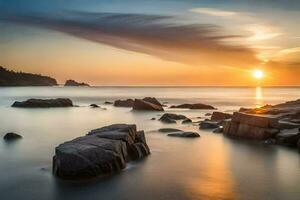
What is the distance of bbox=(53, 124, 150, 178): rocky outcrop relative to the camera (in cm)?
1645

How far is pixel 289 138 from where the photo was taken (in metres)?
25.3

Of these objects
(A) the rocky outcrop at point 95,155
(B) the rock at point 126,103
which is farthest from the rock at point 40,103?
(A) the rocky outcrop at point 95,155

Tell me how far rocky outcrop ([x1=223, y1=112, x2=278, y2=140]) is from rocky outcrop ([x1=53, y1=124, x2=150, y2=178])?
1097 cm

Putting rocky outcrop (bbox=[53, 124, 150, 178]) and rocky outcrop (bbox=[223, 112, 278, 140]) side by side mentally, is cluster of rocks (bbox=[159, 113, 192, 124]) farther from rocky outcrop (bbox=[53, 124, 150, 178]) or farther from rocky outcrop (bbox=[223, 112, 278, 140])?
rocky outcrop (bbox=[53, 124, 150, 178])

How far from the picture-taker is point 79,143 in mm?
18109

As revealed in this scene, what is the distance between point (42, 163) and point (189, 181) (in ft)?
26.9

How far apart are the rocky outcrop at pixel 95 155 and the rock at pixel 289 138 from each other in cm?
1030

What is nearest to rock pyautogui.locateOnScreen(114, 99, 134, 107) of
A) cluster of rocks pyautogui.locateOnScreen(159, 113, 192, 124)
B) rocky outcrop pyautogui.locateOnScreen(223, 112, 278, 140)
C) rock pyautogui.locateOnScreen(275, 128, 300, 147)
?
cluster of rocks pyautogui.locateOnScreen(159, 113, 192, 124)

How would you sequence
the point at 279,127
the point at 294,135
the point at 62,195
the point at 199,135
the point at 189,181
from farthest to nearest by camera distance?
the point at 199,135 < the point at 279,127 < the point at 294,135 < the point at 189,181 < the point at 62,195

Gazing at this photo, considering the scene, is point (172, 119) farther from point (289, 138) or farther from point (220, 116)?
point (289, 138)

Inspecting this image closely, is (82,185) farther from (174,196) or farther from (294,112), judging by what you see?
(294,112)

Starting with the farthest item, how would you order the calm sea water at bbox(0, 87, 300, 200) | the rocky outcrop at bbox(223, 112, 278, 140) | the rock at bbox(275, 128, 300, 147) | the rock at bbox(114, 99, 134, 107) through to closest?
the rock at bbox(114, 99, 134, 107)
the rocky outcrop at bbox(223, 112, 278, 140)
the rock at bbox(275, 128, 300, 147)
the calm sea water at bbox(0, 87, 300, 200)

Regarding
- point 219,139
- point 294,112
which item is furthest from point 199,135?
point 294,112

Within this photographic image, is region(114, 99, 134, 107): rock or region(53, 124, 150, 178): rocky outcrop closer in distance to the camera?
region(53, 124, 150, 178): rocky outcrop
